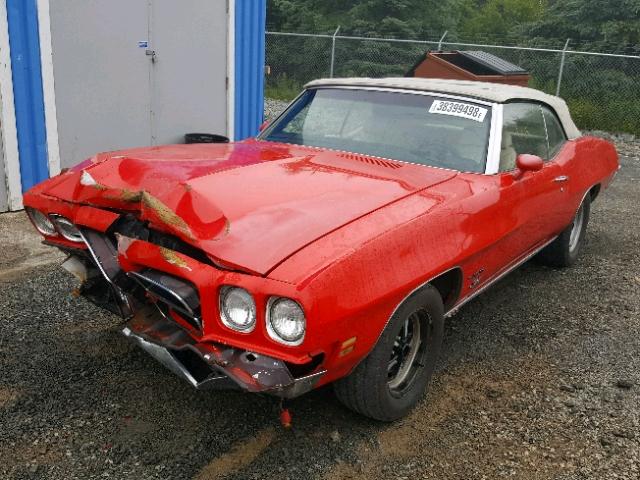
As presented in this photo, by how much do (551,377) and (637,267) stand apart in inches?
95.9

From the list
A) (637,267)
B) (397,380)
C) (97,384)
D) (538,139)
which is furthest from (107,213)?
(637,267)

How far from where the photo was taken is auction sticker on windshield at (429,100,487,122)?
376cm

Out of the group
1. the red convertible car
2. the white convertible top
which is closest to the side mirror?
the red convertible car

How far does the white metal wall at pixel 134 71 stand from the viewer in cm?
621

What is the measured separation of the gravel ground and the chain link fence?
10.6 meters

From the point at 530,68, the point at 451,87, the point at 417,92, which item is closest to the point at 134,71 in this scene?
the point at 417,92

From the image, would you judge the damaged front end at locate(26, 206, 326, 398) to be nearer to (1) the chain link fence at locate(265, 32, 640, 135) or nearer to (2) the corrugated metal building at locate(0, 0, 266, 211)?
(2) the corrugated metal building at locate(0, 0, 266, 211)

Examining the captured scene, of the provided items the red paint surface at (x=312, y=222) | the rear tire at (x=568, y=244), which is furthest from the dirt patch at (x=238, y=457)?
the rear tire at (x=568, y=244)

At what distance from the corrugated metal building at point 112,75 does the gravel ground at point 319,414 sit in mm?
2470

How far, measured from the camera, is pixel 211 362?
234cm

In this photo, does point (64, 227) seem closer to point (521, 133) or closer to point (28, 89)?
point (521, 133)

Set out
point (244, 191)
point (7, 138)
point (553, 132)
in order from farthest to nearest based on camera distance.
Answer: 1. point (7, 138)
2. point (553, 132)
3. point (244, 191)

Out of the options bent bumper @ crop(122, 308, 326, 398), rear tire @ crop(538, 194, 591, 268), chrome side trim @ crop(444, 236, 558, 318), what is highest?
bent bumper @ crop(122, 308, 326, 398)

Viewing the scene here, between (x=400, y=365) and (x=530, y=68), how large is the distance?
13972 mm
